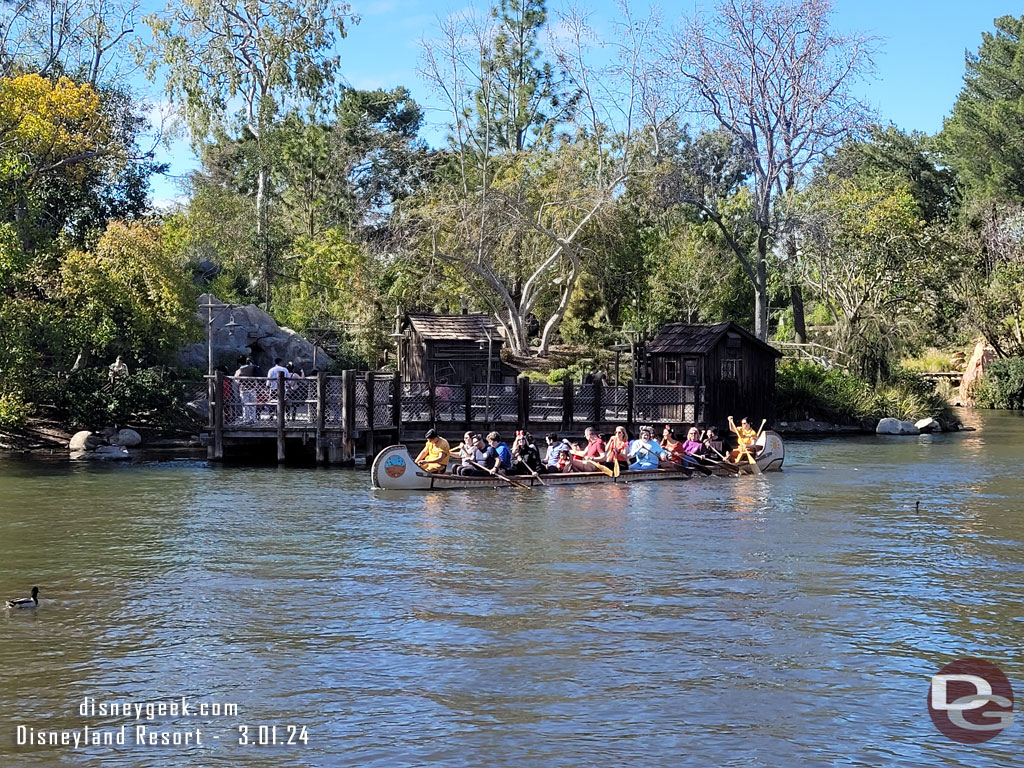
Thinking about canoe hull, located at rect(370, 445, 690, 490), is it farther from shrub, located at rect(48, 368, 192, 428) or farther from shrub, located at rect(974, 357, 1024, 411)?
shrub, located at rect(974, 357, 1024, 411)

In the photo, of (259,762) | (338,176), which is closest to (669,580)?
(259,762)

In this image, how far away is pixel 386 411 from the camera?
3322 centimetres

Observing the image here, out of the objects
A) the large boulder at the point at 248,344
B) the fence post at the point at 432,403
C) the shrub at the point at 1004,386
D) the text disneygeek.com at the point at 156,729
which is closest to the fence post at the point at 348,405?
the fence post at the point at 432,403

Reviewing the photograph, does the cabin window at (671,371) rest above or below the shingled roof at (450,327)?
below

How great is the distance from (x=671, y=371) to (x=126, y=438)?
17122mm

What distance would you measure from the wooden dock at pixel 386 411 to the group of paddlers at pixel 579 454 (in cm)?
318

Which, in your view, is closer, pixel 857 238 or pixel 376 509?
pixel 376 509

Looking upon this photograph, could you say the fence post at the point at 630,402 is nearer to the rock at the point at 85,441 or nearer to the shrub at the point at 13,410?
the rock at the point at 85,441

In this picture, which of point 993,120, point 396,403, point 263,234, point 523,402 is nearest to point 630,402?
point 523,402

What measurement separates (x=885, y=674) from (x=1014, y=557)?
→ 7583mm

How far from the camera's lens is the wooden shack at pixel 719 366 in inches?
1506

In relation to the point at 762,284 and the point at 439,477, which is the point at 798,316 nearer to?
the point at 762,284

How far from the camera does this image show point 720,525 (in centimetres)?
2239

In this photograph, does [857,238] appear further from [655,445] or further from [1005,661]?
[1005,661]
